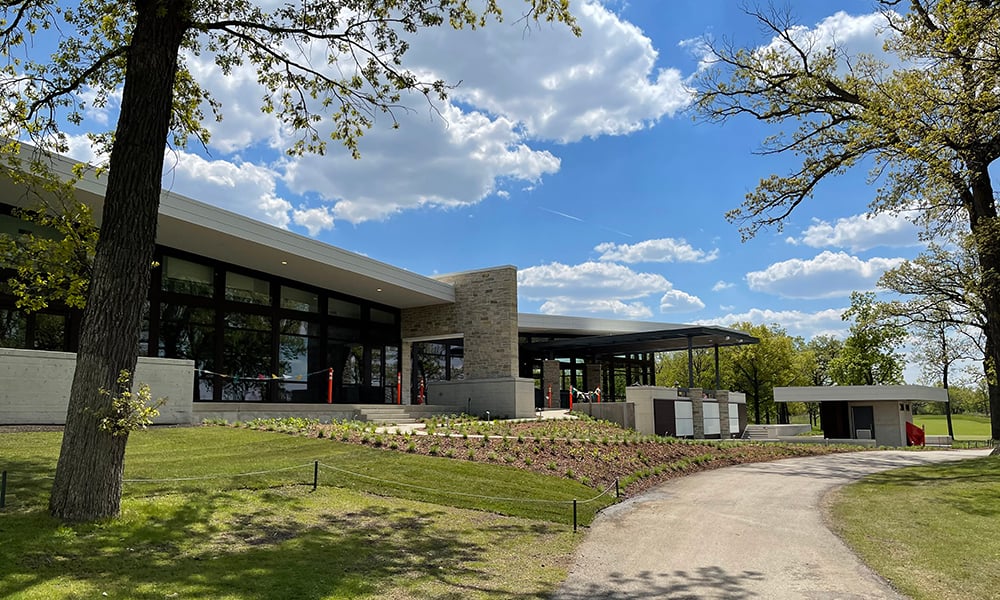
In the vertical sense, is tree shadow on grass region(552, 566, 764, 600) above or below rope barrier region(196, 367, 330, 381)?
below

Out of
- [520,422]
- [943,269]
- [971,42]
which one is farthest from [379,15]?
[943,269]

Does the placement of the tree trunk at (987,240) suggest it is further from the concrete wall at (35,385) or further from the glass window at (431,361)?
the glass window at (431,361)

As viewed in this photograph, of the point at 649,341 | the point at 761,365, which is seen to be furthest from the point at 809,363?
the point at 649,341

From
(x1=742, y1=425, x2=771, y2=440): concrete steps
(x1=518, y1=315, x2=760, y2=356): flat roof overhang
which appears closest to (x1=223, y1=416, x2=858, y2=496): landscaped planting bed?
(x1=518, y1=315, x2=760, y2=356): flat roof overhang

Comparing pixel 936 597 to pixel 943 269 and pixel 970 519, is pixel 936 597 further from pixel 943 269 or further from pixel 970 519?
pixel 943 269

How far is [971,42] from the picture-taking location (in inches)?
410

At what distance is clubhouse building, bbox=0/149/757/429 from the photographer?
14609mm

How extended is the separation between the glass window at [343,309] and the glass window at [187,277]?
488cm

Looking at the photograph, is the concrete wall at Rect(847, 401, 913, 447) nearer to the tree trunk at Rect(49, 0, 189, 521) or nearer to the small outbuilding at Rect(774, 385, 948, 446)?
the small outbuilding at Rect(774, 385, 948, 446)

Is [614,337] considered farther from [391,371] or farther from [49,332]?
[49,332]

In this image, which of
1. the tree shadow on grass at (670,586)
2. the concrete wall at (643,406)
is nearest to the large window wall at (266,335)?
the concrete wall at (643,406)

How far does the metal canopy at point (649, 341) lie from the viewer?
27528mm

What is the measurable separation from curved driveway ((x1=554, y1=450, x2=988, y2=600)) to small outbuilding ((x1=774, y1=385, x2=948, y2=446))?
869 inches

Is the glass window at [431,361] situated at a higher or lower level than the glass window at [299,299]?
lower
